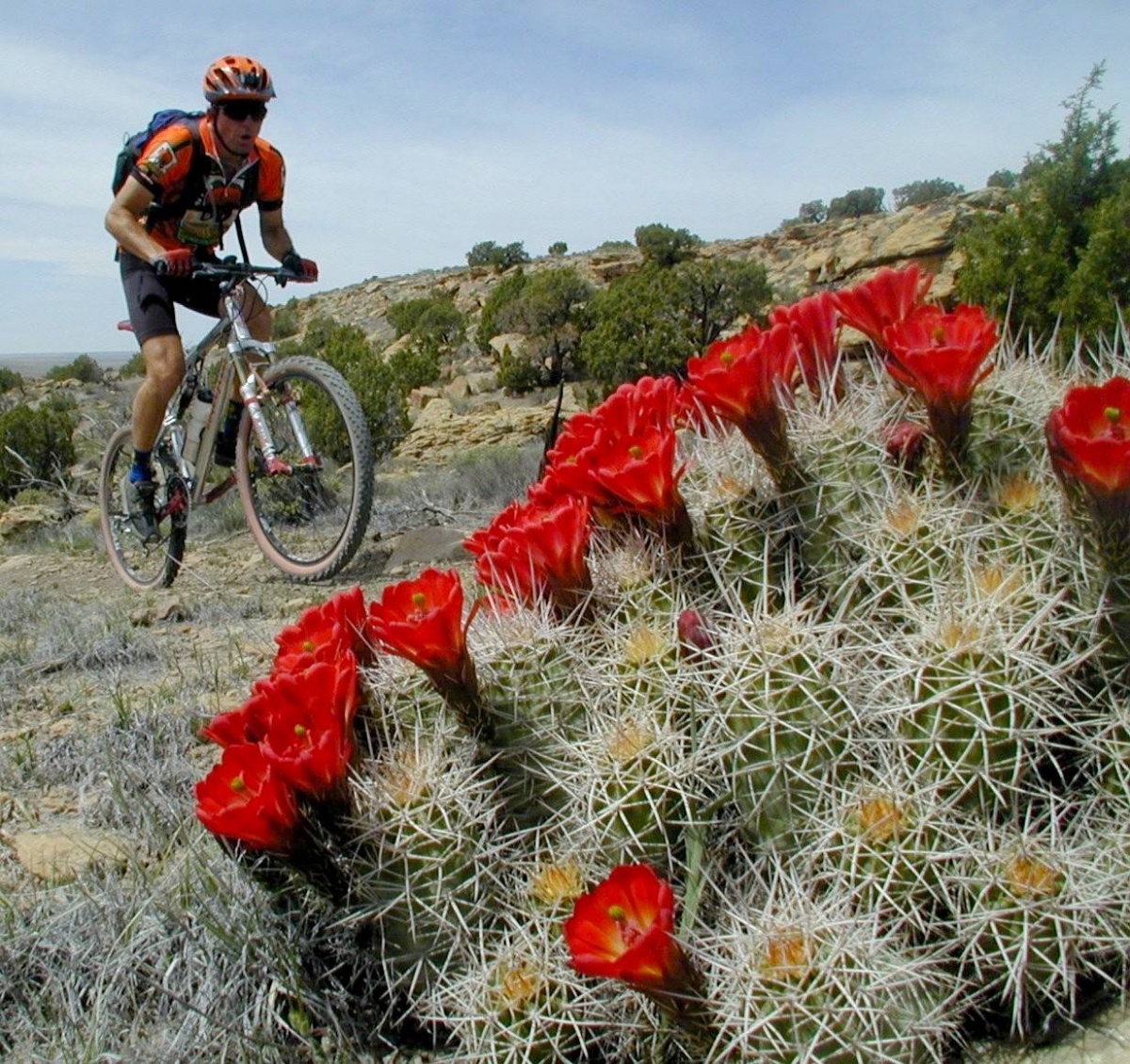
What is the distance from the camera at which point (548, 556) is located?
5.21 feet

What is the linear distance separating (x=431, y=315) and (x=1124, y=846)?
28.7 m

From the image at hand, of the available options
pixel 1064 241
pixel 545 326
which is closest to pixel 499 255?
pixel 545 326

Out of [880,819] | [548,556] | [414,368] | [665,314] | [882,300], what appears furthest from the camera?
[414,368]

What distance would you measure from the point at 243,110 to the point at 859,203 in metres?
38.7

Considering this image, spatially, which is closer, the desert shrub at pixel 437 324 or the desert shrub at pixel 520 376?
the desert shrub at pixel 520 376

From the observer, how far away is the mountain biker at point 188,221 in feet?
14.3

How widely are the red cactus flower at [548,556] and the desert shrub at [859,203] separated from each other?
39.9 m

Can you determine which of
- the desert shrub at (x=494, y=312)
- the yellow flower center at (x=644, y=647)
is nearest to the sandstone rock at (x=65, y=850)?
the yellow flower center at (x=644, y=647)

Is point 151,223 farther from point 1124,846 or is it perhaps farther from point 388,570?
point 1124,846

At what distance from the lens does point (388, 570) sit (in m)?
4.70

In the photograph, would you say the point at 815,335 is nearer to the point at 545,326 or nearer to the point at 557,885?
the point at 557,885

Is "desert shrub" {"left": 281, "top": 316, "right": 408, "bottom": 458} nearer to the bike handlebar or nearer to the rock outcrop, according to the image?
the rock outcrop

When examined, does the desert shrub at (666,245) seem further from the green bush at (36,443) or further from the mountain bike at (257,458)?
the mountain bike at (257,458)

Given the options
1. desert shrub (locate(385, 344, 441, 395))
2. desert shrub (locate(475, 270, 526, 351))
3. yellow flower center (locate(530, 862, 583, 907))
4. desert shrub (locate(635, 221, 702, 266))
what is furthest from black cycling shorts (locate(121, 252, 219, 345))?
desert shrub (locate(635, 221, 702, 266))
